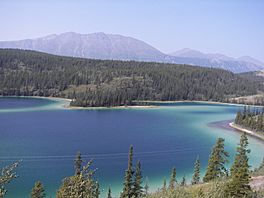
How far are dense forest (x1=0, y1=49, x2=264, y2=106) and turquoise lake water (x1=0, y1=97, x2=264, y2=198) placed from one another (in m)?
37.8

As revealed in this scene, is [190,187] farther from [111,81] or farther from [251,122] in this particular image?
[111,81]

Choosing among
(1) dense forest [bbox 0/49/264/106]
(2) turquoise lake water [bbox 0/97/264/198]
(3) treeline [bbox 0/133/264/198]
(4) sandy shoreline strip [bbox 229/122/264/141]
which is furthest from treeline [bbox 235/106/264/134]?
(1) dense forest [bbox 0/49/264/106]

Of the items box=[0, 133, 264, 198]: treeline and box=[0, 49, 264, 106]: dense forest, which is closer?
box=[0, 133, 264, 198]: treeline

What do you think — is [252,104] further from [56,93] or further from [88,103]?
[56,93]

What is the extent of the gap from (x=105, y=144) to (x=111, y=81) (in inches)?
3731

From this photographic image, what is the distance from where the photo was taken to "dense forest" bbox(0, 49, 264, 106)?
463 feet

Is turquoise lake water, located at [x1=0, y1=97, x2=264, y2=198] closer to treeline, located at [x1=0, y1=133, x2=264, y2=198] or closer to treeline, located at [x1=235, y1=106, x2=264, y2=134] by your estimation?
treeline, located at [x1=235, y1=106, x2=264, y2=134]

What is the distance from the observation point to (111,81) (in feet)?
490

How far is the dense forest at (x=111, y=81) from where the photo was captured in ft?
463

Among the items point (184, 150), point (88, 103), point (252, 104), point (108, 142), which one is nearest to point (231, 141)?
point (184, 150)

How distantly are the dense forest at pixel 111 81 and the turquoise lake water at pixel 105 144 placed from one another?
37.8 m

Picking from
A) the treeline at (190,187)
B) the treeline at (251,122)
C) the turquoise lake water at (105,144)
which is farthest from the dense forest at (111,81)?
the treeline at (190,187)

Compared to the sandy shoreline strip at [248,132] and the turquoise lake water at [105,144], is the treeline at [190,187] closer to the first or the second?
the turquoise lake water at [105,144]

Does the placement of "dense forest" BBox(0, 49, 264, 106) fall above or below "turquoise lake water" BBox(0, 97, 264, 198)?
A: above
